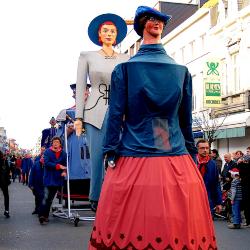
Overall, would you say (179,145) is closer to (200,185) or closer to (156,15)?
(200,185)

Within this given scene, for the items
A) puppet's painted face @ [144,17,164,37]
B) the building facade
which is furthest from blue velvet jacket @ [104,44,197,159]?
the building facade

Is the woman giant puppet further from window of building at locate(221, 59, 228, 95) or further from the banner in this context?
window of building at locate(221, 59, 228, 95)

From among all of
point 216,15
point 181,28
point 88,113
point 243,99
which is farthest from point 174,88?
point 181,28

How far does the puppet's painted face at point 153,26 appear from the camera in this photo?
4227mm

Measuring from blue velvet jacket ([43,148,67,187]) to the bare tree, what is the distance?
19.1 meters

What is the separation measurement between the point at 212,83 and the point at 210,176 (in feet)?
79.9

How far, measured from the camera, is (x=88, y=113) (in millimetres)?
5273

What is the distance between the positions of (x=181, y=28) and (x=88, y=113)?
38.5 m

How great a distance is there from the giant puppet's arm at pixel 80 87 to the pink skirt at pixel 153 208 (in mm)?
1362

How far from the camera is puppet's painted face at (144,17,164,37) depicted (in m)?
4.23

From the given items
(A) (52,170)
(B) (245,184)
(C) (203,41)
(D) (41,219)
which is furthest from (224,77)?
(D) (41,219)

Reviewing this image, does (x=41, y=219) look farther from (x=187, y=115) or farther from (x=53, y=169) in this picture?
(x=187, y=115)

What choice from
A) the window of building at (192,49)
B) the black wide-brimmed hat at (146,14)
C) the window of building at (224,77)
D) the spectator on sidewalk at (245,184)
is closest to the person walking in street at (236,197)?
the spectator on sidewalk at (245,184)

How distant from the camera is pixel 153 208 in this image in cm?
371
